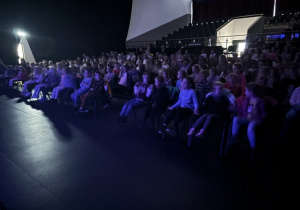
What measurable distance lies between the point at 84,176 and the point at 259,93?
2403 mm

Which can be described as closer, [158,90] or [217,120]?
[217,120]

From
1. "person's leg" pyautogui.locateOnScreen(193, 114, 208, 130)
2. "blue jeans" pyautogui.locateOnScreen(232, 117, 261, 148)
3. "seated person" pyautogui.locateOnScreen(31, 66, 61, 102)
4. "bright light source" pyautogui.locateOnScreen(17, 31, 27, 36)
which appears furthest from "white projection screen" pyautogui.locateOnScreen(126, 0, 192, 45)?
"blue jeans" pyautogui.locateOnScreen(232, 117, 261, 148)

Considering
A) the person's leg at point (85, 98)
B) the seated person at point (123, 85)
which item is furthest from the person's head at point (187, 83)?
the person's leg at point (85, 98)

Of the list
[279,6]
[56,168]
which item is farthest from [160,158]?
[279,6]

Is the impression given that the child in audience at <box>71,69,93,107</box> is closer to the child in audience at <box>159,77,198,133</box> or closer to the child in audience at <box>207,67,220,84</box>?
the child in audience at <box>159,77,198,133</box>

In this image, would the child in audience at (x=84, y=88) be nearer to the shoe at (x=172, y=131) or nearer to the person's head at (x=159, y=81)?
the person's head at (x=159, y=81)

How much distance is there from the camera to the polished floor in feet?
6.95

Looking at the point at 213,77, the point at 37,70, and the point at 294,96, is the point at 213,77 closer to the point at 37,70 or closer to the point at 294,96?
the point at 294,96

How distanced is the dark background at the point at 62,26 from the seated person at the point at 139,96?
801cm

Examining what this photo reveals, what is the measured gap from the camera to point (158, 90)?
3.97 m

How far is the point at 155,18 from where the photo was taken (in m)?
14.7

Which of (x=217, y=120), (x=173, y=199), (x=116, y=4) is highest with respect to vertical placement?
(x=116, y=4)

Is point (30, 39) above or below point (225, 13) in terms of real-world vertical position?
below

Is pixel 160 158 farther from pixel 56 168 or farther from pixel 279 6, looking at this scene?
pixel 279 6
